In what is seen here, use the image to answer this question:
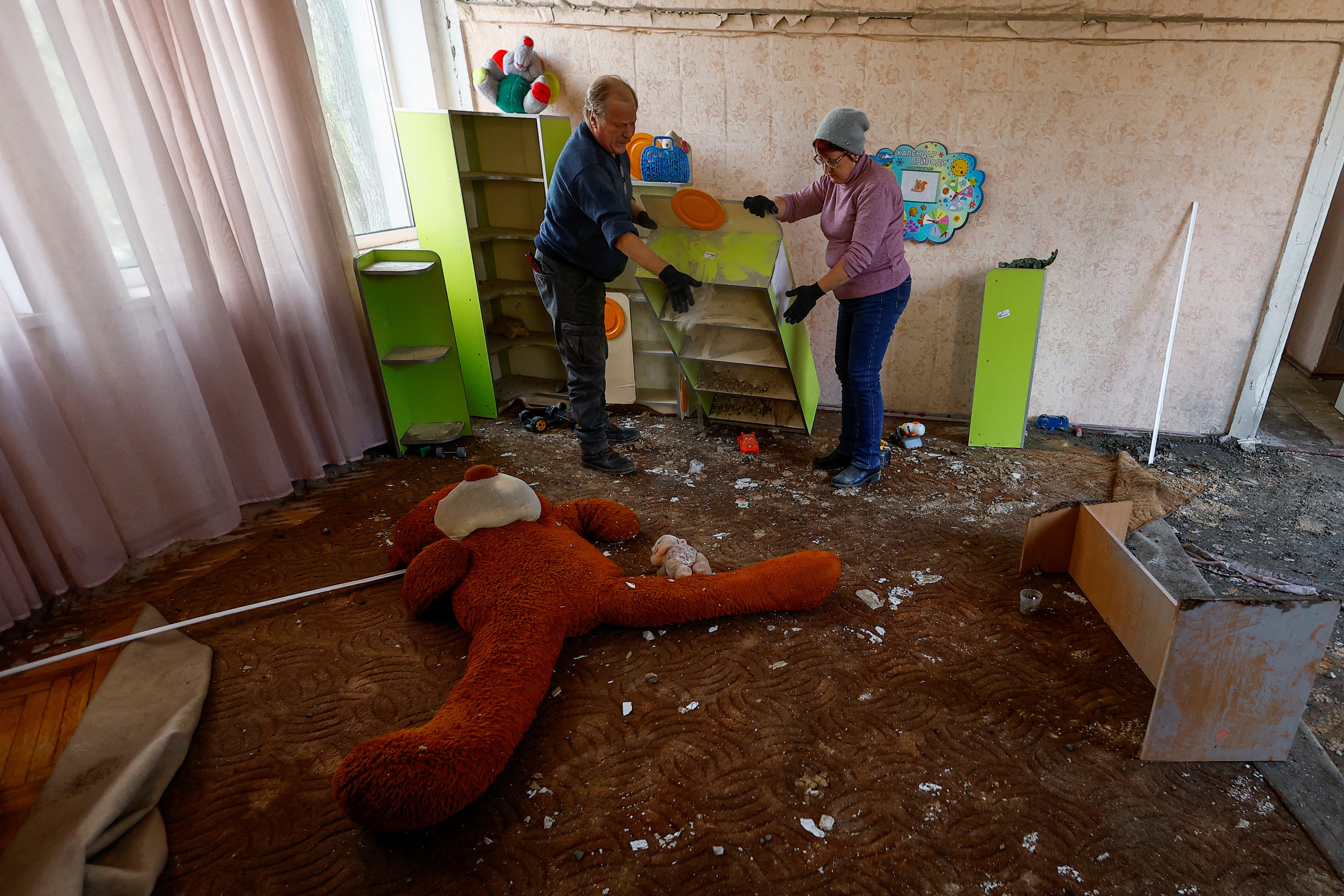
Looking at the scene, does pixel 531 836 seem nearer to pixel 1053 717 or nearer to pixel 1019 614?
pixel 1053 717

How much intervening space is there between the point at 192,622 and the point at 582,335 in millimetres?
1748

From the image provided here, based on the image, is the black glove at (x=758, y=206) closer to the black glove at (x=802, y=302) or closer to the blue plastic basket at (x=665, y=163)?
the black glove at (x=802, y=302)

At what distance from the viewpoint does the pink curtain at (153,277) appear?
2035 millimetres

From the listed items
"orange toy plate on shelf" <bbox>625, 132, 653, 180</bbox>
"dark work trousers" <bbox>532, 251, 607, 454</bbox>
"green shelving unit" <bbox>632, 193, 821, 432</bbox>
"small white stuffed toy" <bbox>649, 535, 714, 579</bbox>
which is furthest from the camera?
"orange toy plate on shelf" <bbox>625, 132, 653, 180</bbox>

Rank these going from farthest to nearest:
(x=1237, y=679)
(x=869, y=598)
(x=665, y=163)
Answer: (x=665, y=163), (x=869, y=598), (x=1237, y=679)

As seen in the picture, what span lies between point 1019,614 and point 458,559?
1757 millimetres

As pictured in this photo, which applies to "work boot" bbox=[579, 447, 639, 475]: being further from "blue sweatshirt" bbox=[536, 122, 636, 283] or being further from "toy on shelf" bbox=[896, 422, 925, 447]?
"toy on shelf" bbox=[896, 422, 925, 447]

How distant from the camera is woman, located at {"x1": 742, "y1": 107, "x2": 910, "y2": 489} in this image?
2.54 m

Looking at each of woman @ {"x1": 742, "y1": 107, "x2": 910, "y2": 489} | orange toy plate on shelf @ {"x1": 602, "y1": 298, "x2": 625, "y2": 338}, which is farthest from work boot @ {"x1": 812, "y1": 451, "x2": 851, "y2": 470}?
orange toy plate on shelf @ {"x1": 602, "y1": 298, "x2": 625, "y2": 338}

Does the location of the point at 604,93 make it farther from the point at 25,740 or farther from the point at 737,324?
the point at 25,740

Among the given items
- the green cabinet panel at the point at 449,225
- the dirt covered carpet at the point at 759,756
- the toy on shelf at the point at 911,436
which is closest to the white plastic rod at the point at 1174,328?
the toy on shelf at the point at 911,436

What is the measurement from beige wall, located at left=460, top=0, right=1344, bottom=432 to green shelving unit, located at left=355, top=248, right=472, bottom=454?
1231mm

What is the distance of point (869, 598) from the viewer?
2.22 m

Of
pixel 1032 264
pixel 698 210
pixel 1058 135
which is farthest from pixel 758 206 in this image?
pixel 1058 135
